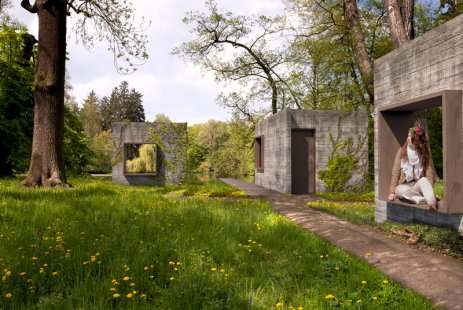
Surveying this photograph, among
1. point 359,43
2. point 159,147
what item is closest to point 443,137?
point 359,43

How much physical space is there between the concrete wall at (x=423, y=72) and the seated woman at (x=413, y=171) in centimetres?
50

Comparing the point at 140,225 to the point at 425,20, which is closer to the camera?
the point at 140,225

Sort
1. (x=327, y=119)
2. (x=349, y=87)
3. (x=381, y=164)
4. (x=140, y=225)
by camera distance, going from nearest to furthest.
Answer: (x=140, y=225)
(x=381, y=164)
(x=327, y=119)
(x=349, y=87)

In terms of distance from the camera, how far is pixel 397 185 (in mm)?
5934

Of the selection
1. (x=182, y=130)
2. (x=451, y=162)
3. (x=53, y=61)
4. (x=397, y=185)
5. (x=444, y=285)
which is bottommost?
(x=444, y=285)

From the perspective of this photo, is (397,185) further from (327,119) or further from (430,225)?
(327,119)

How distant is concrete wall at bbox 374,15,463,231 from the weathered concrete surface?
0.70m

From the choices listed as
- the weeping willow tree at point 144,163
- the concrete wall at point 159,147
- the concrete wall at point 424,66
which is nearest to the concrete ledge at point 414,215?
the concrete wall at point 424,66

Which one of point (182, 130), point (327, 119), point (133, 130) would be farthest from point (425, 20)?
point (133, 130)

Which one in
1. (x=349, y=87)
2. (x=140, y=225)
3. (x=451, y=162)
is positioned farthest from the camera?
(x=349, y=87)

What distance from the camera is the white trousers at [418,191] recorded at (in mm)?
5164

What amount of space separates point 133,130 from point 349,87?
10634mm

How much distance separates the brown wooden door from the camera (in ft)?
44.6

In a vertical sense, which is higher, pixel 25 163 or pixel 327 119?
pixel 327 119
